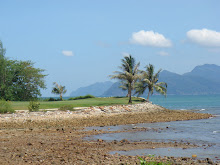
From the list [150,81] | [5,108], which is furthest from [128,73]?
[5,108]

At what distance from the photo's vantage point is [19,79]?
54969mm

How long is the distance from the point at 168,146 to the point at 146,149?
1402 millimetres

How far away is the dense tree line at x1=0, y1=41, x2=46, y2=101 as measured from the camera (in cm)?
5178

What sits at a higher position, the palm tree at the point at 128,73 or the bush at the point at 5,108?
the palm tree at the point at 128,73

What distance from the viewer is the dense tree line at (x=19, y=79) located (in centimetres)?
5178

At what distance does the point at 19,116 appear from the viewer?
27094mm

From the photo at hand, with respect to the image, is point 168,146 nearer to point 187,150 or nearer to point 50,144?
point 187,150

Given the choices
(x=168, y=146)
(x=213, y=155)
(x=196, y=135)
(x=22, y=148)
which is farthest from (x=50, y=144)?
(x=196, y=135)

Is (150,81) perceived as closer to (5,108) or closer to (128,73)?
(128,73)

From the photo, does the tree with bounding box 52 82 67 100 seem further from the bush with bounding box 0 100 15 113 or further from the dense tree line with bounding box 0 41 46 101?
the bush with bounding box 0 100 15 113

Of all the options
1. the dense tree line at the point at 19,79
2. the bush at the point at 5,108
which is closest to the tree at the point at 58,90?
the dense tree line at the point at 19,79

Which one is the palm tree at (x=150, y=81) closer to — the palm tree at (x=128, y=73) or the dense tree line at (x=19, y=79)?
the palm tree at (x=128, y=73)

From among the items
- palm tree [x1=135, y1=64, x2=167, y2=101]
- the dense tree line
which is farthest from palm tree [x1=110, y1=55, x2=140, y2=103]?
the dense tree line

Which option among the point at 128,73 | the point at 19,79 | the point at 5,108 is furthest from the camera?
the point at 19,79
